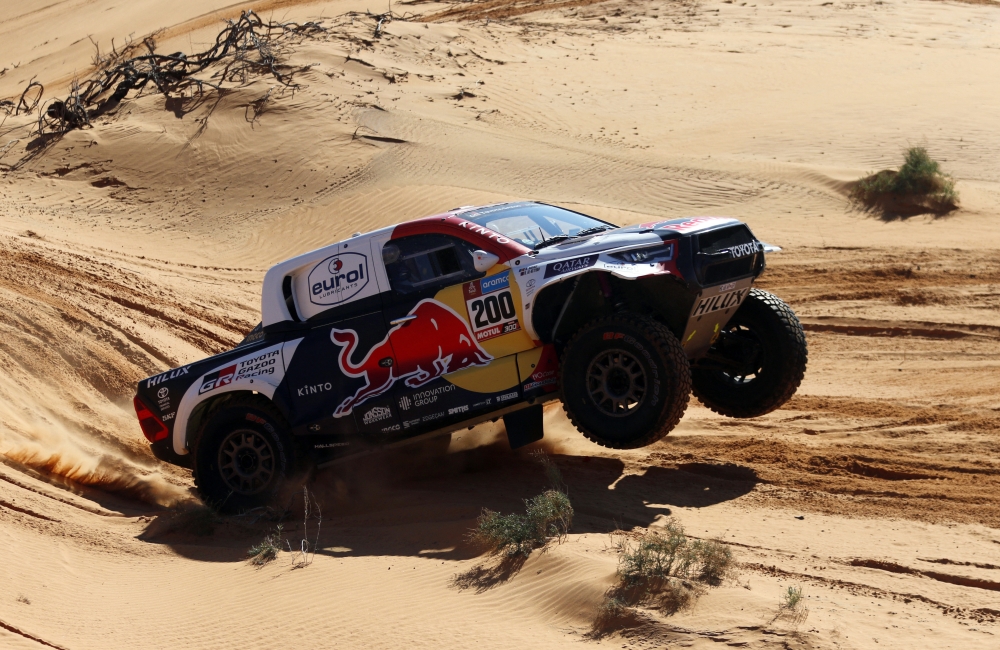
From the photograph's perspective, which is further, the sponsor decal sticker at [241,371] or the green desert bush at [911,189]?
the green desert bush at [911,189]

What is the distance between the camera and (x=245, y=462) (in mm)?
8609

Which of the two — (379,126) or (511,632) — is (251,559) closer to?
(511,632)

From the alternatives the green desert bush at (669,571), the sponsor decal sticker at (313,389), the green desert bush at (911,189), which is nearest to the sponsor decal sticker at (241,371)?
the sponsor decal sticker at (313,389)

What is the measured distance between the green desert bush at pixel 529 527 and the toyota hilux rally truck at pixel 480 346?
0.72 meters

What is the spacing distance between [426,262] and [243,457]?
2.36 m

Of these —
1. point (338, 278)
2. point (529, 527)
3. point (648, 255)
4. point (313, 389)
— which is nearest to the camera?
point (529, 527)

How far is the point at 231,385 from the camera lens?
27.9ft

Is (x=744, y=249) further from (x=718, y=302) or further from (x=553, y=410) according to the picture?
(x=553, y=410)

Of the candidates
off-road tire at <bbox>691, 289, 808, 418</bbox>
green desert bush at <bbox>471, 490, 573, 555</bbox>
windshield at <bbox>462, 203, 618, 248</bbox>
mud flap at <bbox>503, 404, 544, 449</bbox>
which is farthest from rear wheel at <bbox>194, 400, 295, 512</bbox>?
off-road tire at <bbox>691, 289, 808, 418</bbox>

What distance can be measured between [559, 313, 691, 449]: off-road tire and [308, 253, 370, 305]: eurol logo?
181 cm

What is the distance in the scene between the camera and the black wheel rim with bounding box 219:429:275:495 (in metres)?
8.51

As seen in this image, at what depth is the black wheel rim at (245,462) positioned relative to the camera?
8.51 meters

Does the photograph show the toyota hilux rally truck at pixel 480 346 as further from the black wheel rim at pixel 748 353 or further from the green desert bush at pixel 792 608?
the green desert bush at pixel 792 608

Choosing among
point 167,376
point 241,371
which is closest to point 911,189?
point 241,371
